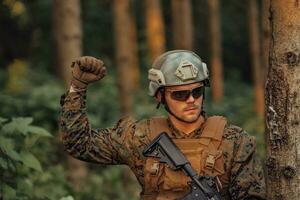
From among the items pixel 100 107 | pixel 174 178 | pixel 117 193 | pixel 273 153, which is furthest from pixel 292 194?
pixel 100 107

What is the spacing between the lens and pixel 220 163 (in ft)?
14.7

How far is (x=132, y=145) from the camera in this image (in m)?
4.67

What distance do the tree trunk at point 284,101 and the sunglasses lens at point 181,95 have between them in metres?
0.48

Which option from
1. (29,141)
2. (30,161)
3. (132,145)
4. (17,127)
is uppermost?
(132,145)

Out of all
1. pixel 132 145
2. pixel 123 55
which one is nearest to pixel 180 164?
pixel 132 145

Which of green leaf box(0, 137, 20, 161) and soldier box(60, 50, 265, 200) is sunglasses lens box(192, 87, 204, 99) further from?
green leaf box(0, 137, 20, 161)

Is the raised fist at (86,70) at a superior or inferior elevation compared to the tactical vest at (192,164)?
superior

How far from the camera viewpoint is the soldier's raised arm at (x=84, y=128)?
4.56 m

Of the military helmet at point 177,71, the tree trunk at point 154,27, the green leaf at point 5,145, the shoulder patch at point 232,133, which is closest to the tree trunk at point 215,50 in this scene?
the tree trunk at point 154,27

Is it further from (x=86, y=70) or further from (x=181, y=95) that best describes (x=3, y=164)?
(x=181, y=95)

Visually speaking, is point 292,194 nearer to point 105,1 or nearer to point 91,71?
point 91,71

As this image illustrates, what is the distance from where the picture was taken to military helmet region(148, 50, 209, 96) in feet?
14.8

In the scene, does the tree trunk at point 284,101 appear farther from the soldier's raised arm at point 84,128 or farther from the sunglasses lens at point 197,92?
the soldier's raised arm at point 84,128

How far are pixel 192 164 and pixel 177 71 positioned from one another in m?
0.56
